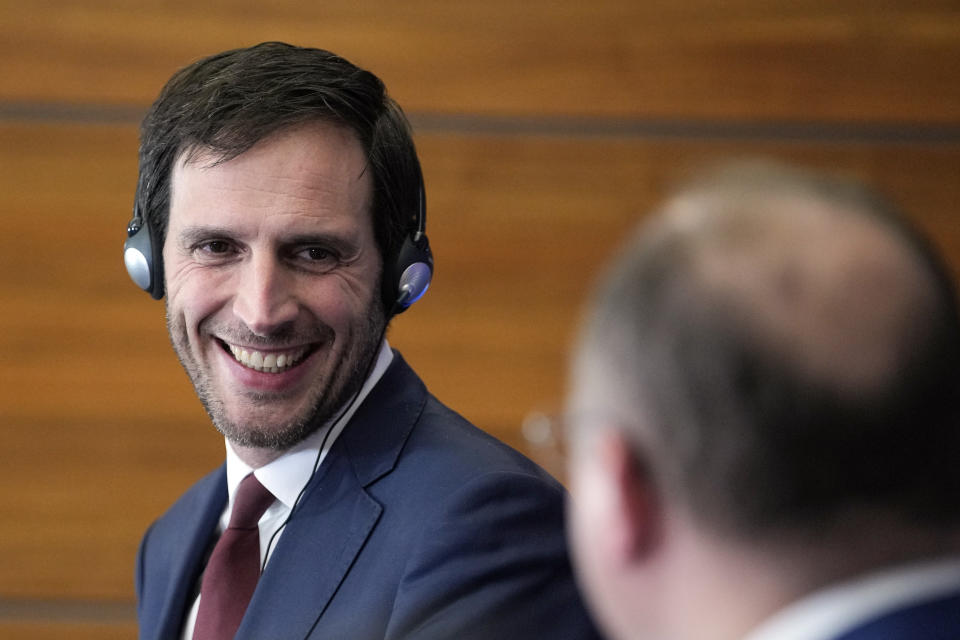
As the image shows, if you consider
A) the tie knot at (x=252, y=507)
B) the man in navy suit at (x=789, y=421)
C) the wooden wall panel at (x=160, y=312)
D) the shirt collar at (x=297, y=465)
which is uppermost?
the man in navy suit at (x=789, y=421)

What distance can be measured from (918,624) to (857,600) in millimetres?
27

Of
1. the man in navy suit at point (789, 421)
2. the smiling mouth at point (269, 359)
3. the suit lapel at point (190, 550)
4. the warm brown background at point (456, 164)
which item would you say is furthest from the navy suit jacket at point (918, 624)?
the warm brown background at point (456, 164)

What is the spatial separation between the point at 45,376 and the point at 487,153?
933mm

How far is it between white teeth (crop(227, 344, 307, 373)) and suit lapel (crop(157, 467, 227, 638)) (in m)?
0.19

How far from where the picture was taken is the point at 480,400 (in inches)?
87.1

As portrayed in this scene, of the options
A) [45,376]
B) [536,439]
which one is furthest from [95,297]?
[536,439]

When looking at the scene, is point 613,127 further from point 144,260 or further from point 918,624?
point 918,624

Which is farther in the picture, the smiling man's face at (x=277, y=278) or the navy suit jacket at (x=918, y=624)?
the smiling man's face at (x=277, y=278)

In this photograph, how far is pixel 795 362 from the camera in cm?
50

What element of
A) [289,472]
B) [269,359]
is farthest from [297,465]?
[269,359]

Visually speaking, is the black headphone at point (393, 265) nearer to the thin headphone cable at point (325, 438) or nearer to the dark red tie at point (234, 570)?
the thin headphone cable at point (325, 438)

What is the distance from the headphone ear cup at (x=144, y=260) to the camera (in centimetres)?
125

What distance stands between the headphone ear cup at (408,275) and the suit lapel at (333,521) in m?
0.08

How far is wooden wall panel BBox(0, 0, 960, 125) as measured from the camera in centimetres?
218
